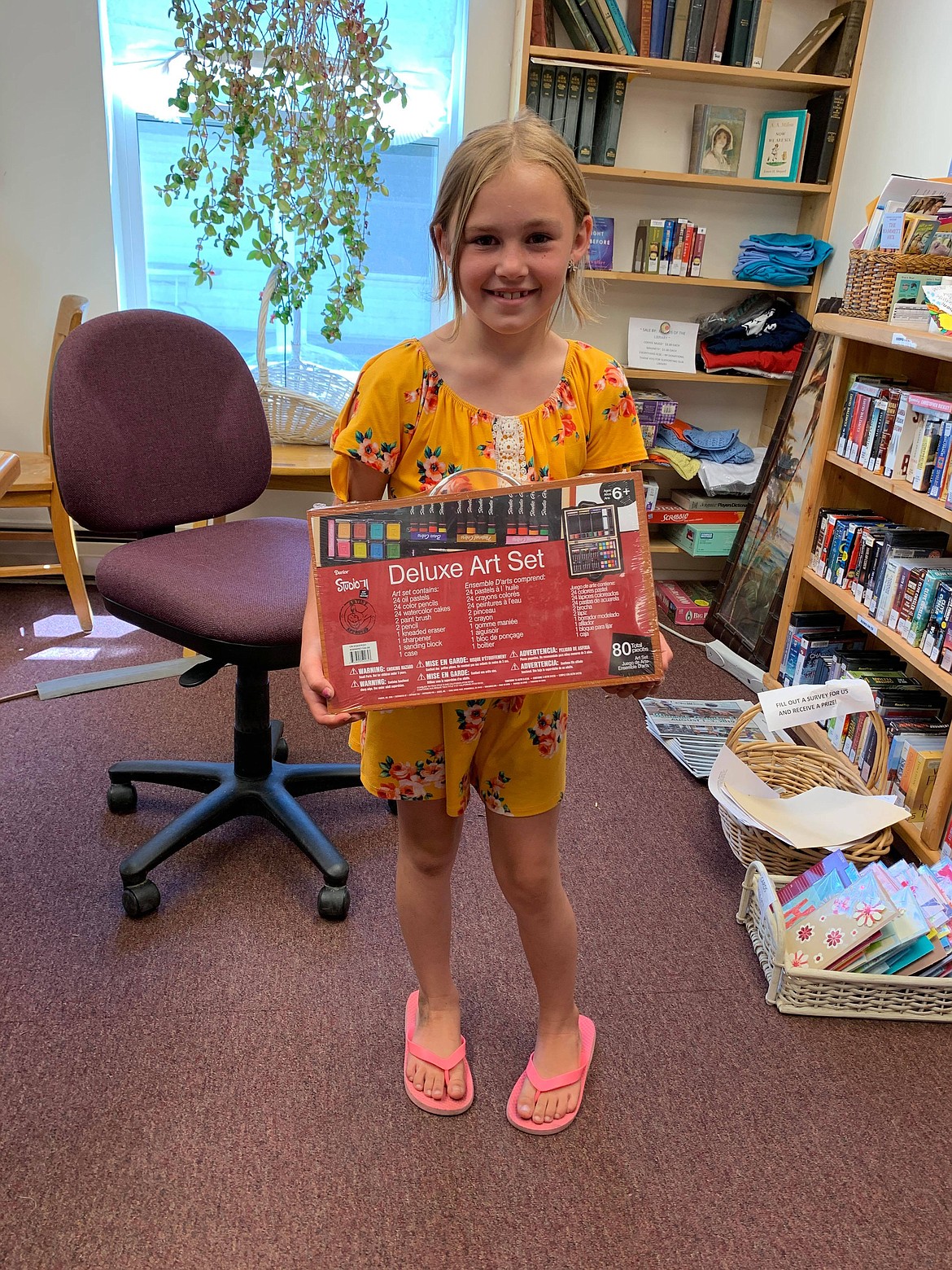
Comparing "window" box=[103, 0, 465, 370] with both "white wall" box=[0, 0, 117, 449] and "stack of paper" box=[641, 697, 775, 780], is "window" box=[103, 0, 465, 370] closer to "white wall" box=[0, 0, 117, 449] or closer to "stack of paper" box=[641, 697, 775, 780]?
"white wall" box=[0, 0, 117, 449]

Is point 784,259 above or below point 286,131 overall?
below

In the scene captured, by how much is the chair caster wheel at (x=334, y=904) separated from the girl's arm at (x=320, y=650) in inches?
29.9

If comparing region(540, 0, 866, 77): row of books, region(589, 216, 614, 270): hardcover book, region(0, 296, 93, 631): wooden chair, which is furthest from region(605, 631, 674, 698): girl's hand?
region(540, 0, 866, 77): row of books

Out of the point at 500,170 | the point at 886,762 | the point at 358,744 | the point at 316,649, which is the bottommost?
the point at 886,762

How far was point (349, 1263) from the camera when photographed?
1.17 metres

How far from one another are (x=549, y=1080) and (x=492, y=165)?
3.88 feet

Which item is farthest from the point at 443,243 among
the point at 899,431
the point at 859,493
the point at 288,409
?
the point at 288,409

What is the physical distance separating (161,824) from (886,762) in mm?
1525

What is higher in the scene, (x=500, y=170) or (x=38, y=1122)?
(x=500, y=170)

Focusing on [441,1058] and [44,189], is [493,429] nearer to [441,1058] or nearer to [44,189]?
[441,1058]

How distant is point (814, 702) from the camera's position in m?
1.83

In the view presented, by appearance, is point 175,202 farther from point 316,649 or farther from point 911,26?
point 316,649

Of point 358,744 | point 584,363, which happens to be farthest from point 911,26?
point 358,744

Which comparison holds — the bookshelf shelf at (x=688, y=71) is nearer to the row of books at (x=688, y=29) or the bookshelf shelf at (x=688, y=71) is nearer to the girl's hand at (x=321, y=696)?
the row of books at (x=688, y=29)
